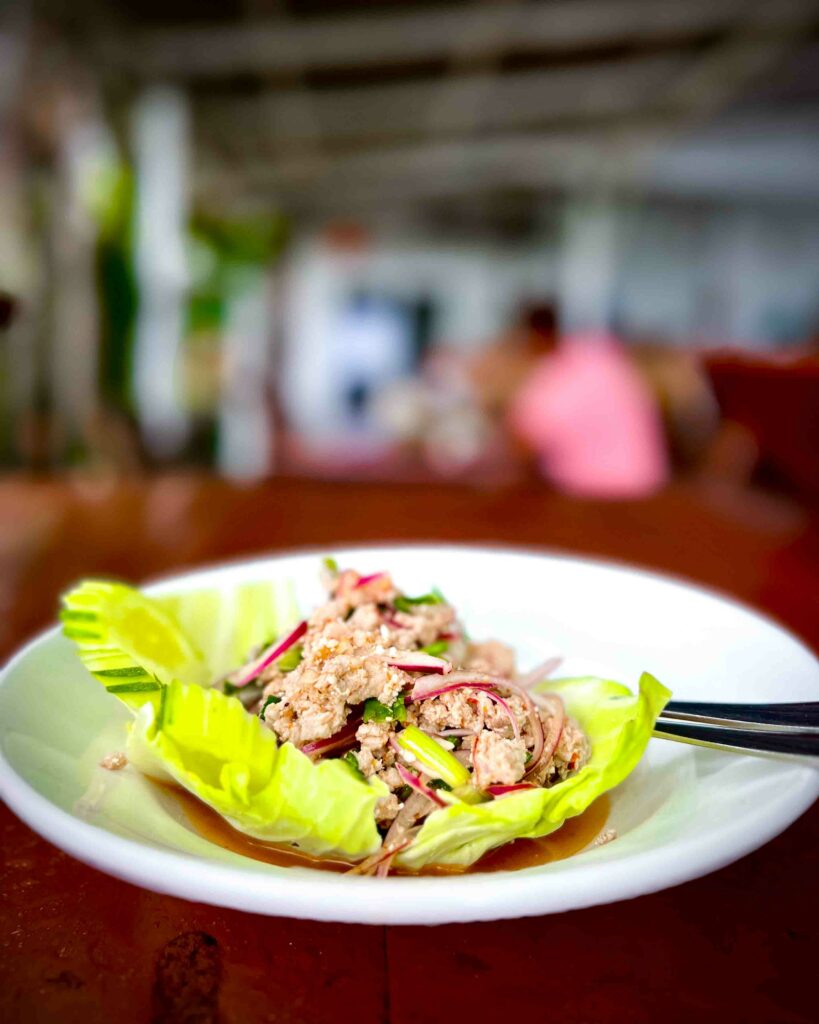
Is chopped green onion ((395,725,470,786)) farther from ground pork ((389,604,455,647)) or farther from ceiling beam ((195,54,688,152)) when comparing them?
ceiling beam ((195,54,688,152))

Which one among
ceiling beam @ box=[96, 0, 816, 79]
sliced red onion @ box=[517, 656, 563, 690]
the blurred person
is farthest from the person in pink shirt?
Answer: ceiling beam @ box=[96, 0, 816, 79]

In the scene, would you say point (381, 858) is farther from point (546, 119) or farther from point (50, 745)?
point (546, 119)

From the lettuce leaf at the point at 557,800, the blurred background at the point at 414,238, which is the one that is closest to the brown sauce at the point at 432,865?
the lettuce leaf at the point at 557,800

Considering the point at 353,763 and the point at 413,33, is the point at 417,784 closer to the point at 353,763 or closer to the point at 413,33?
the point at 353,763

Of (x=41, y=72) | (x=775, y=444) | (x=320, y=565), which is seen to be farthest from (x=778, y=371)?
(x=41, y=72)

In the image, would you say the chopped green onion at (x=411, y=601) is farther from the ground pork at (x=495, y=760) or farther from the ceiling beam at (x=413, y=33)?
the ceiling beam at (x=413, y=33)
